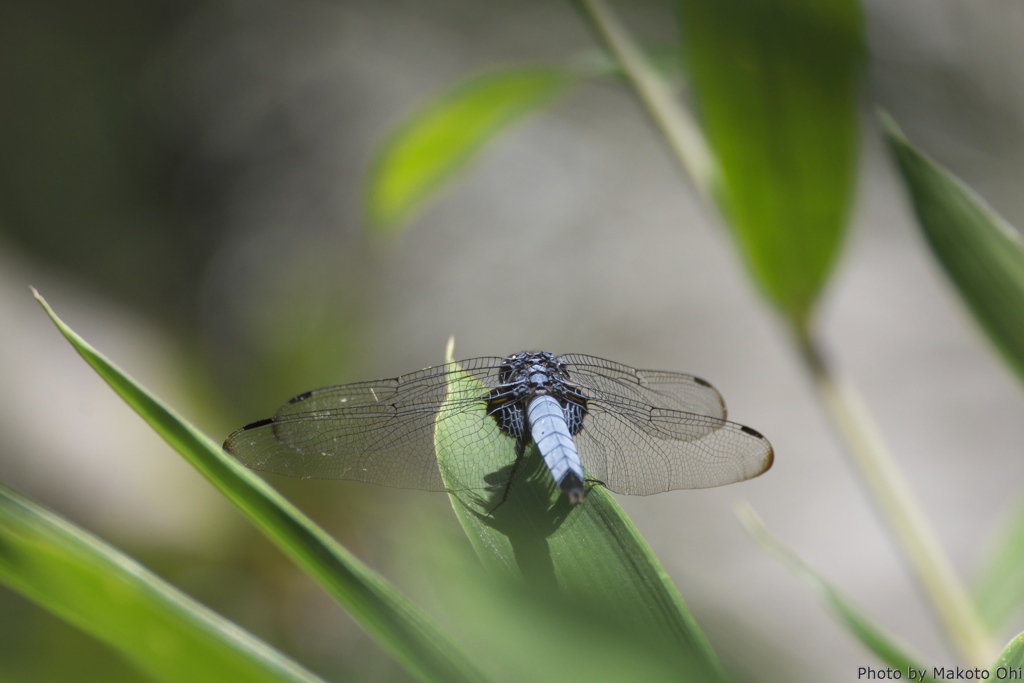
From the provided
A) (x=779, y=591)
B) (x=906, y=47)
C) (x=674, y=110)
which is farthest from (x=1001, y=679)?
(x=906, y=47)

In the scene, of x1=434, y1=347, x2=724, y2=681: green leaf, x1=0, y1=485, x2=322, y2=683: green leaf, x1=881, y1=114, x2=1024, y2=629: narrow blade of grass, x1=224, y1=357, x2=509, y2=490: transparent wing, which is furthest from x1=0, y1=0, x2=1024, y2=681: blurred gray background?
x1=0, y1=485, x2=322, y2=683: green leaf

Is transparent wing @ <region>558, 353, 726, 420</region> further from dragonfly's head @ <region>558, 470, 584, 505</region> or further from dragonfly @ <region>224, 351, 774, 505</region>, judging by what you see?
dragonfly's head @ <region>558, 470, 584, 505</region>

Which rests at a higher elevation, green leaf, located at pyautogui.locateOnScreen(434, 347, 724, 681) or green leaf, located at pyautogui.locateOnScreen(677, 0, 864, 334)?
green leaf, located at pyautogui.locateOnScreen(677, 0, 864, 334)

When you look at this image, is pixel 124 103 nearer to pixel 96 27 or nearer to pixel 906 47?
pixel 96 27

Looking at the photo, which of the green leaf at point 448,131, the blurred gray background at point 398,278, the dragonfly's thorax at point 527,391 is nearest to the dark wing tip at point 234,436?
the dragonfly's thorax at point 527,391

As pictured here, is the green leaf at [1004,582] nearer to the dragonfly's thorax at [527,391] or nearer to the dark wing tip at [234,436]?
the dragonfly's thorax at [527,391]

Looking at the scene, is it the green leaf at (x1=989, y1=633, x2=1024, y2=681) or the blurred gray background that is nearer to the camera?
the green leaf at (x1=989, y1=633, x2=1024, y2=681)

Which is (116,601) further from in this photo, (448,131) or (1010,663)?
(448,131)
